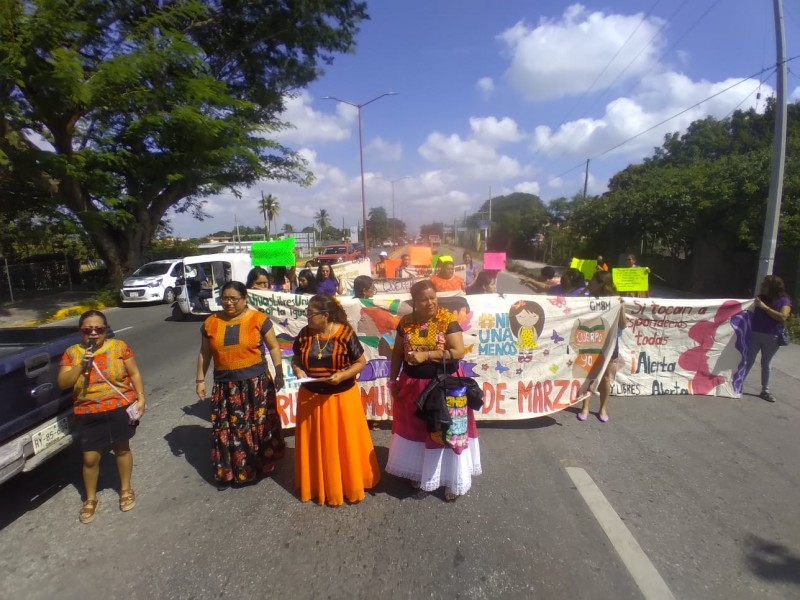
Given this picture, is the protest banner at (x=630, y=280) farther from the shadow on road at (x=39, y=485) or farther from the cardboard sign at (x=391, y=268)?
the cardboard sign at (x=391, y=268)

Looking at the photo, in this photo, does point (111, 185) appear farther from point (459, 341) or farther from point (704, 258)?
point (704, 258)

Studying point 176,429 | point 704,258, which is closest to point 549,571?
point 176,429

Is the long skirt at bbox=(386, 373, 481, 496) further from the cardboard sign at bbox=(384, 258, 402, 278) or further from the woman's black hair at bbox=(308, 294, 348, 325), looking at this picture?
the cardboard sign at bbox=(384, 258, 402, 278)

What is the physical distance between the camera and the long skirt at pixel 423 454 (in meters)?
3.23

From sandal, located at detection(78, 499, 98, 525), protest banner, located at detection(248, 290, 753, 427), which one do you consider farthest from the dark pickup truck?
protest banner, located at detection(248, 290, 753, 427)

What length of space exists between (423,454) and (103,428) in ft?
7.36

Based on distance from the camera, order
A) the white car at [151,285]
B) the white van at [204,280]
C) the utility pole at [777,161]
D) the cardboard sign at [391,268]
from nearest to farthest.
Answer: the utility pole at [777,161]
the white van at [204,280]
the cardboard sign at [391,268]
the white car at [151,285]

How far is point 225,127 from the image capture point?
1706cm

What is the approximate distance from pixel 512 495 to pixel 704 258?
16.2 m

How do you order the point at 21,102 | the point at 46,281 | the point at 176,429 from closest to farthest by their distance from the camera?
the point at 176,429 < the point at 21,102 < the point at 46,281

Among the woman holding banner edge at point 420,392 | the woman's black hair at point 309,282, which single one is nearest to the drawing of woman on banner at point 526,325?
the woman holding banner edge at point 420,392

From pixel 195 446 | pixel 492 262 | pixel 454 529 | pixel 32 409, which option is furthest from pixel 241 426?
pixel 492 262

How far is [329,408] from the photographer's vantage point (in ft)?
10.3

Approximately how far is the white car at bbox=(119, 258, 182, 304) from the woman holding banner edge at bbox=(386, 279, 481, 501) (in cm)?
1598
